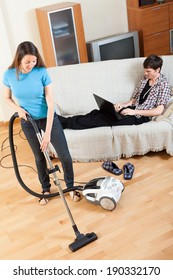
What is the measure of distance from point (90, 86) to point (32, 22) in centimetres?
128

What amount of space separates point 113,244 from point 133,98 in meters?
1.52

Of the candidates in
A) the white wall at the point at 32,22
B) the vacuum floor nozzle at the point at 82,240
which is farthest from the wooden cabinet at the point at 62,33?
the vacuum floor nozzle at the point at 82,240

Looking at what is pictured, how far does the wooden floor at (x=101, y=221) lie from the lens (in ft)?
7.39

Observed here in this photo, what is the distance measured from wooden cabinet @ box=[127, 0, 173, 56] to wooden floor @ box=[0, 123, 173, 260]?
216 cm

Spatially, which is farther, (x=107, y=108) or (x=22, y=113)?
(x=107, y=108)

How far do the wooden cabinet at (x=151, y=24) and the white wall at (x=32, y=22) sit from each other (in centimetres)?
18

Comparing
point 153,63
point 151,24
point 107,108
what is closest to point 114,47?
point 151,24

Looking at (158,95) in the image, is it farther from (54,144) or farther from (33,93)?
(33,93)

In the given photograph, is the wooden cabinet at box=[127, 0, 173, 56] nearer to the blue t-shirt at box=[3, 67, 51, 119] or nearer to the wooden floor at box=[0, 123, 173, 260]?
the wooden floor at box=[0, 123, 173, 260]

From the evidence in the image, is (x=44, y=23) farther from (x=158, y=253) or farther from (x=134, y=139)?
(x=158, y=253)

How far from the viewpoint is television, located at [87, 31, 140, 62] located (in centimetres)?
441

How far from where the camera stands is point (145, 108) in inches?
123

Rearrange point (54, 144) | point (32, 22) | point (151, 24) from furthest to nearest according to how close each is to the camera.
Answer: point (151, 24)
point (32, 22)
point (54, 144)
